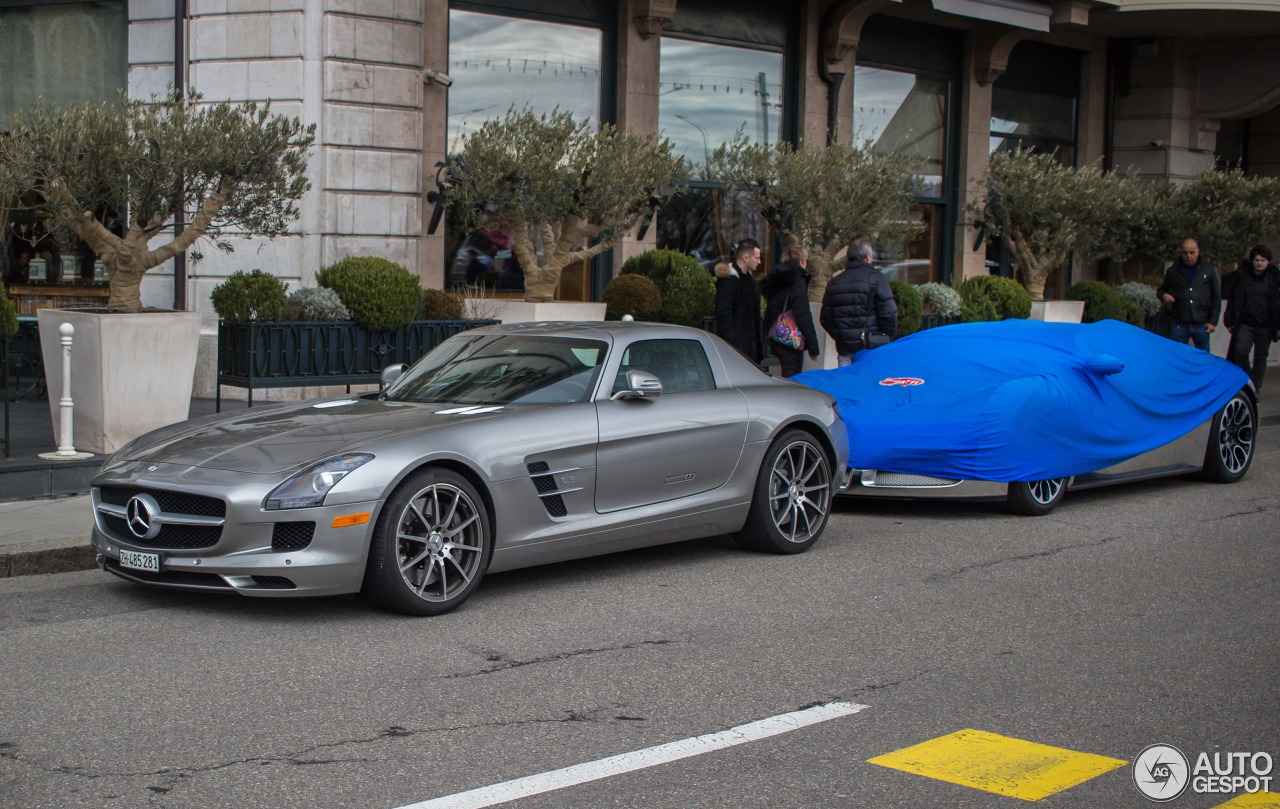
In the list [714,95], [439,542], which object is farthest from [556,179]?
[439,542]

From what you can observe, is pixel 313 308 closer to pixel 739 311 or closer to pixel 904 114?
pixel 739 311

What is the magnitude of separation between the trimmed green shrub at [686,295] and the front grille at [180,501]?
387 inches

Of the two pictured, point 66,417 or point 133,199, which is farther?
point 133,199

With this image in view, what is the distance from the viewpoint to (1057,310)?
1919 cm

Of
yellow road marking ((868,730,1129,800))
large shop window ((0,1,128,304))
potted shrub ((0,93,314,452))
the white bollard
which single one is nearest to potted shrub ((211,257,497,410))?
potted shrub ((0,93,314,452))

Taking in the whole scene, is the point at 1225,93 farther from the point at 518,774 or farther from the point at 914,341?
the point at 518,774

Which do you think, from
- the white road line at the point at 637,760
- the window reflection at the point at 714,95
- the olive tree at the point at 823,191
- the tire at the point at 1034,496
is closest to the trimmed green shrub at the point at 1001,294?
the olive tree at the point at 823,191

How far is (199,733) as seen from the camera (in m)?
4.40

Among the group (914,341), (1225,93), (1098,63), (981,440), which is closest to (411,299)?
(914,341)

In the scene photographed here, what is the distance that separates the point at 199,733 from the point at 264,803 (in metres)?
0.72

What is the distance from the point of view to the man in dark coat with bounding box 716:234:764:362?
40.2ft

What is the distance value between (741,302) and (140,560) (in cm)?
738

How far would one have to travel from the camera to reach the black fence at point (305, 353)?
37.1 ft

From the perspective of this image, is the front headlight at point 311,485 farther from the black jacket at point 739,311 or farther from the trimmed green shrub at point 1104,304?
the trimmed green shrub at point 1104,304
